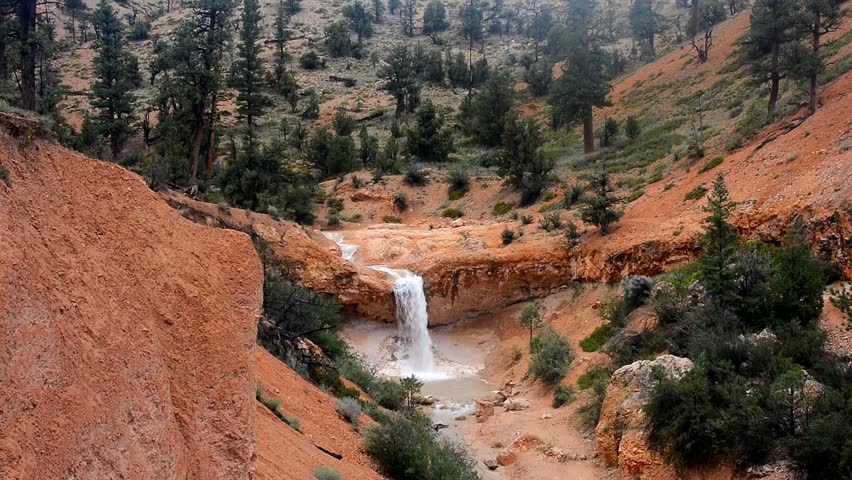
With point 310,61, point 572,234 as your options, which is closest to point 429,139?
point 572,234

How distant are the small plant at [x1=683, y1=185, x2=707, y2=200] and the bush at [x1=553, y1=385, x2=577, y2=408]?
29.5 ft

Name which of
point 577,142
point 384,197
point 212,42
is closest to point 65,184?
point 212,42

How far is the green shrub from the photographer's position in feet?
67.0

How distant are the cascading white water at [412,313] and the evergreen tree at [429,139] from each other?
1937cm

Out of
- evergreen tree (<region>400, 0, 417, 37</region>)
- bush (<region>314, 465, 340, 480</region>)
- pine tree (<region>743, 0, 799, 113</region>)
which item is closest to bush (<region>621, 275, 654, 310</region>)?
pine tree (<region>743, 0, 799, 113</region>)

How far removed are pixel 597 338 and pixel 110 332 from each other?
695 inches

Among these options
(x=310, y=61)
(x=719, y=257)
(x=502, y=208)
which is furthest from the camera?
(x=310, y=61)

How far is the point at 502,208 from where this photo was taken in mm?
33844

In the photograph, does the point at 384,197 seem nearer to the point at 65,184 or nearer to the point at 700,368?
the point at 700,368

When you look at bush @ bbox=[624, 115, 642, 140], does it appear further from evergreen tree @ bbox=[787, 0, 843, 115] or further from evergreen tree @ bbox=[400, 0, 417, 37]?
evergreen tree @ bbox=[400, 0, 417, 37]

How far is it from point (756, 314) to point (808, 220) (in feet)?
11.9

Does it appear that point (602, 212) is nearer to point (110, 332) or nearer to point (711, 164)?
point (711, 164)

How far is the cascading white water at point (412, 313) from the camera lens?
82.5 feet

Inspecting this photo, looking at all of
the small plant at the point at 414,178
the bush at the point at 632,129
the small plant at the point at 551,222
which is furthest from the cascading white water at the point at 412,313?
the bush at the point at 632,129
